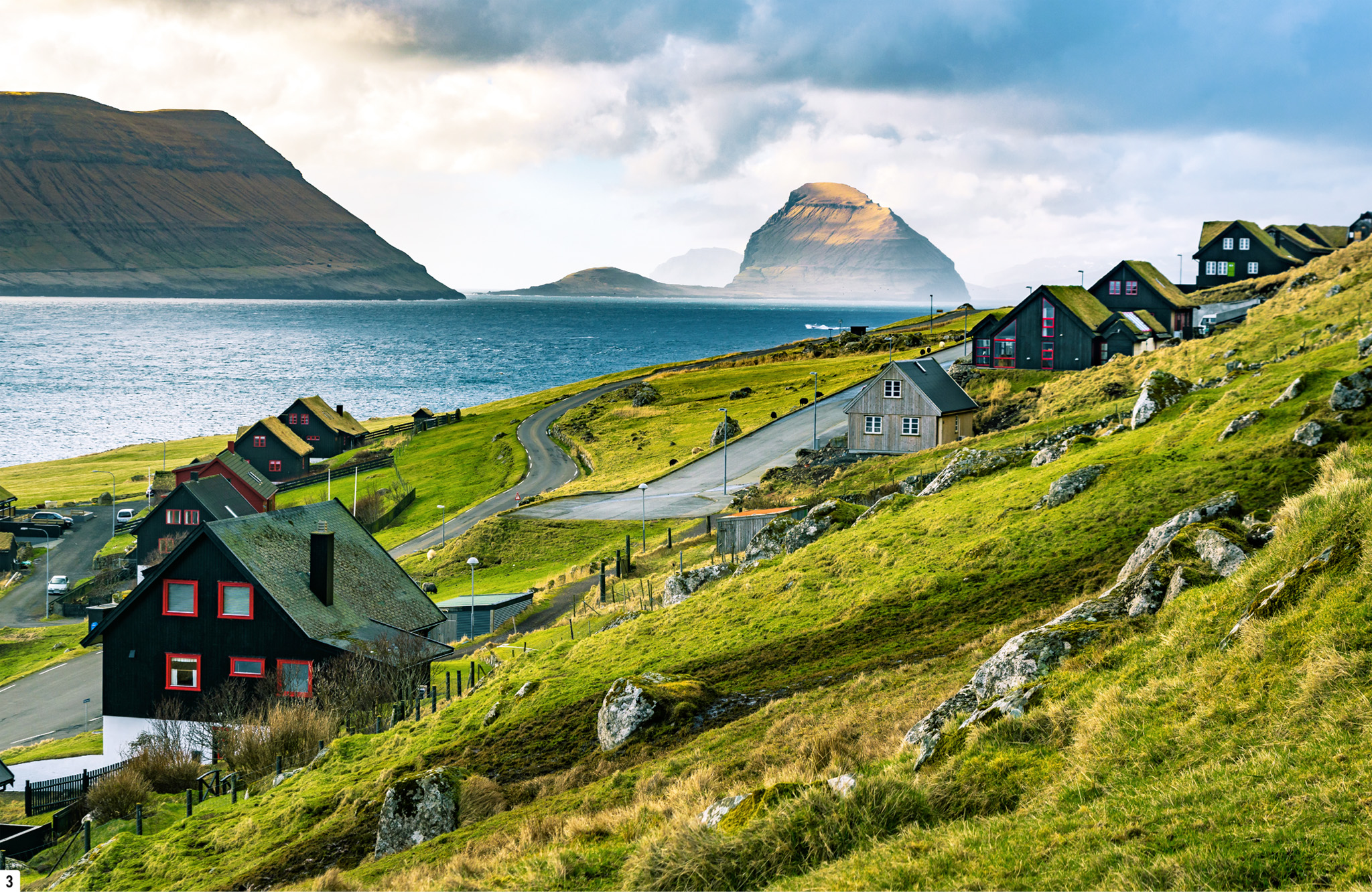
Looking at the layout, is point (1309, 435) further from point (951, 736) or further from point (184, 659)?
point (184, 659)

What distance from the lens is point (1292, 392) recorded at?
31969mm

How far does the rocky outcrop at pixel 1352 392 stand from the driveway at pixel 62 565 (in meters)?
72.3

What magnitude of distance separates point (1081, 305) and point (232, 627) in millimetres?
70146

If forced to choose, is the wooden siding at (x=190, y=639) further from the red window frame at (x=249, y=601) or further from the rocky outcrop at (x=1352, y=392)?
the rocky outcrop at (x=1352, y=392)

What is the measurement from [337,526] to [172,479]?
77.7m

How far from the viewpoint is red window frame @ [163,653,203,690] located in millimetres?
38491

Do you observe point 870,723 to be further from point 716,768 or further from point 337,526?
point 337,526

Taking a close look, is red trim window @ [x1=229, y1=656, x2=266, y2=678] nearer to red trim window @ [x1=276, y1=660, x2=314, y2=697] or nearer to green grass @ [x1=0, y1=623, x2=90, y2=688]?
red trim window @ [x1=276, y1=660, x2=314, y2=697]

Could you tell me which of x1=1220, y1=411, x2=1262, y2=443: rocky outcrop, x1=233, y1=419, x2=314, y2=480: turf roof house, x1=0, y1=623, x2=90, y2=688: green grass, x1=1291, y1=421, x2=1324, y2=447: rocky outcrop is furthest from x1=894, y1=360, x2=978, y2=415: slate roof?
x1=233, y1=419, x2=314, y2=480: turf roof house

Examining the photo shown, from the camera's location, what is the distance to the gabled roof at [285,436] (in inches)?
4343

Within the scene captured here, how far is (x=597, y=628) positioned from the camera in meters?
38.5

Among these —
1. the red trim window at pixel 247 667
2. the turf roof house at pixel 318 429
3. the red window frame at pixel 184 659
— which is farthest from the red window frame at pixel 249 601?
the turf roof house at pixel 318 429

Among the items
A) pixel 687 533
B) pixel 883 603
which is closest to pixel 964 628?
pixel 883 603

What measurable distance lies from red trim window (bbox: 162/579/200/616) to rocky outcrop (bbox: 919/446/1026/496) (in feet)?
92.5
